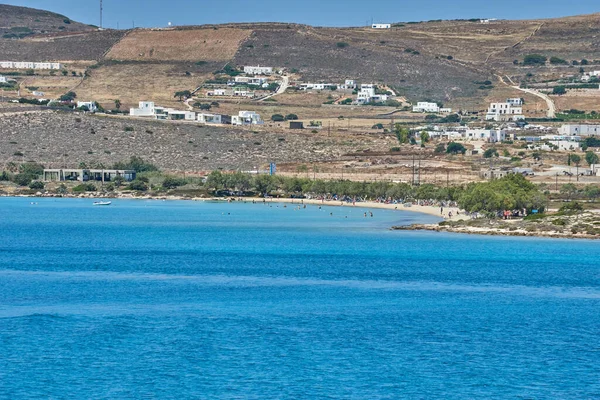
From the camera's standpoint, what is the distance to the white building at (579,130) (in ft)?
495

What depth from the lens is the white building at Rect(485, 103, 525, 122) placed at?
167500mm

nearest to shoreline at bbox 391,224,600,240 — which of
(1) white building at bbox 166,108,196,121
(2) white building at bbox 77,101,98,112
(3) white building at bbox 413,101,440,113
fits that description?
(1) white building at bbox 166,108,196,121

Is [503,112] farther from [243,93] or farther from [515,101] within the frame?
[243,93]

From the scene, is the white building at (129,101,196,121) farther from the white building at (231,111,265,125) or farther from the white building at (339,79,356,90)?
the white building at (339,79,356,90)

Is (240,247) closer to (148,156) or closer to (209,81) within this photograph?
(148,156)

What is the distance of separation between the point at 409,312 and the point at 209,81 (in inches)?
5943

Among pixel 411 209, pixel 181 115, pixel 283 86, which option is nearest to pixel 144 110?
pixel 181 115

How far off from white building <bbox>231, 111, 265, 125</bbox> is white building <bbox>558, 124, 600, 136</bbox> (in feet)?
142

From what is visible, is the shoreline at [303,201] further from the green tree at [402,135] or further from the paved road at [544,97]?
the paved road at [544,97]

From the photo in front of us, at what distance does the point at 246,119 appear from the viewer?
163m

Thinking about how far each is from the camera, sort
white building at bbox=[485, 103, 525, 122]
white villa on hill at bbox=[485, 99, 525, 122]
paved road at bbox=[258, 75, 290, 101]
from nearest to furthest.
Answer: white villa on hill at bbox=[485, 99, 525, 122]
white building at bbox=[485, 103, 525, 122]
paved road at bbox=[258, 75, 290, 101]

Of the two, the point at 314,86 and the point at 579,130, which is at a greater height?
the point at 314,86

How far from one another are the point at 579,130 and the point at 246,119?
46.9 m

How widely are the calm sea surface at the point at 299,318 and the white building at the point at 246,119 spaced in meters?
86.6
